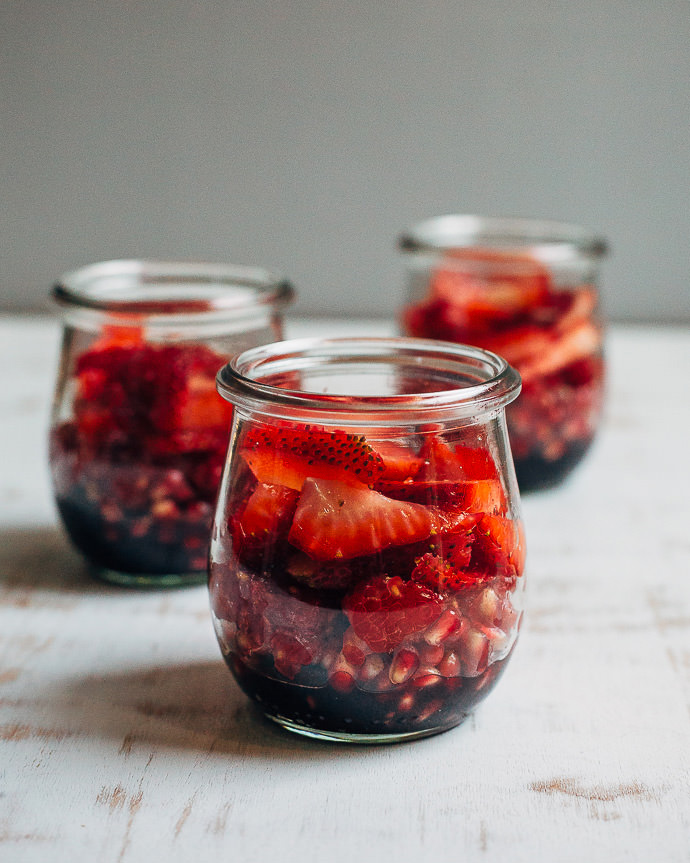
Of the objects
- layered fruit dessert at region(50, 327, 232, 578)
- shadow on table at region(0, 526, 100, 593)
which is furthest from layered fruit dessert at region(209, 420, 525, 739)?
shadow on table at region(0, 526, 100, 593)

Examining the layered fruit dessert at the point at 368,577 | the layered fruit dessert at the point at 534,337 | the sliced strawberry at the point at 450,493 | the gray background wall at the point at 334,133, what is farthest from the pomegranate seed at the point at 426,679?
the gray background wall at the point at 334,133

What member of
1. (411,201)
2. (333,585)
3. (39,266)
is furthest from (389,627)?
(39,266)

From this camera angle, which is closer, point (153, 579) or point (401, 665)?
point (401, 665)

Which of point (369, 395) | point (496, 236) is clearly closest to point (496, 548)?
point (369, 395)

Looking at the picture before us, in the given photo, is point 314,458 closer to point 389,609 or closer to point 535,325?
point 389,609

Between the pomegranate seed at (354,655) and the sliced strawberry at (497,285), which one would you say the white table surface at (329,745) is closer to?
the pomegranate seed at (354,655)

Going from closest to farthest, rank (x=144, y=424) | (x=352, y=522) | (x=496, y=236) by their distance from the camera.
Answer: (x=352, y=522) < (x=144, y=424) < (x=496, y=236)
